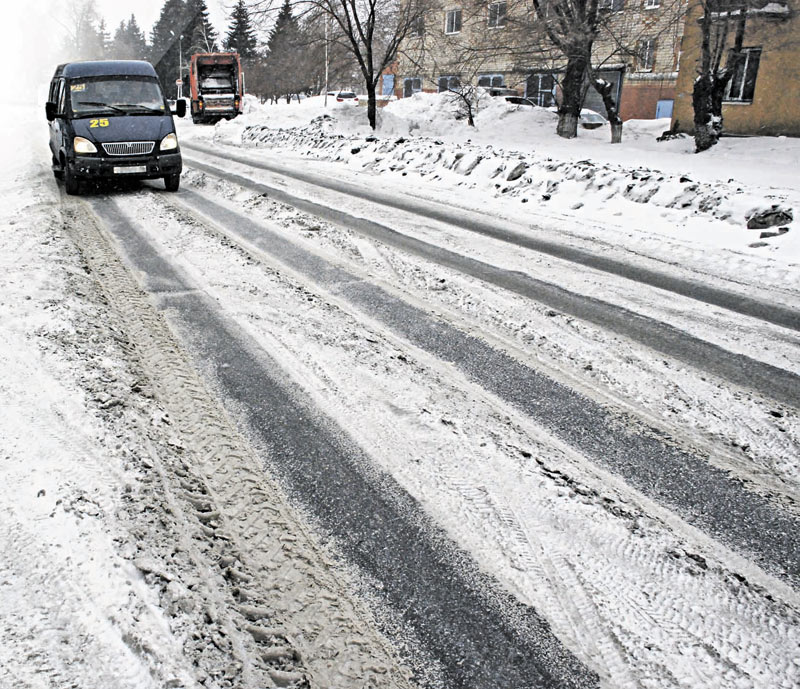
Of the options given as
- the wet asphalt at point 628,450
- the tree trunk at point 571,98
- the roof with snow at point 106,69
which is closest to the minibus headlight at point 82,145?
the roof with snow at point 106,69

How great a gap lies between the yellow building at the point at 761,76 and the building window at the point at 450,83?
7.11 meters

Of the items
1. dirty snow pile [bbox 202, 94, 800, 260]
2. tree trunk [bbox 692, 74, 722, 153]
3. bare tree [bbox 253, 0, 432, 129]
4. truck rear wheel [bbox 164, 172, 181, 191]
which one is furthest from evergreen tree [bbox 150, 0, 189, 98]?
truck rear wheel [bbox 164, 172, 181, 191]

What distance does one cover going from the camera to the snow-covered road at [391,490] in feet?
6.50

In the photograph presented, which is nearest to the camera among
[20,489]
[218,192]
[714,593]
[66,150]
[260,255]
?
[714,593]

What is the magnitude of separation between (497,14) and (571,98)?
3.13 m

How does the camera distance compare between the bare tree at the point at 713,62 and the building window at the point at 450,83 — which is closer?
the bare tree at the point at 713,62

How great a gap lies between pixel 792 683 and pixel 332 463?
1.91 metres

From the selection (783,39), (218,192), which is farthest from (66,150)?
(783,39)

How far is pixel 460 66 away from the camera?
19750 mm

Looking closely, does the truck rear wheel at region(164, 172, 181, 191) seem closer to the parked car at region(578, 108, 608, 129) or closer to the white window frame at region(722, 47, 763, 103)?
the white window frame at region(722, 47, 763, 103)

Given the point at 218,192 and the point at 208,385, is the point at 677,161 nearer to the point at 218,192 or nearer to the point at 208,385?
the point at 218,192

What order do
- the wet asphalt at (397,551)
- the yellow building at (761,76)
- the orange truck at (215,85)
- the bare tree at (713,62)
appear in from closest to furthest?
1. the wet asphalt at (397,551)
2. the bare tree at (713,62)
3. the yellow building at (761,76)
4. the orange truck at (215,85)

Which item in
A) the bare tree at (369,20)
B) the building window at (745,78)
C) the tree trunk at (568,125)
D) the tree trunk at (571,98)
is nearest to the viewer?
the tree trunk at (571,98)

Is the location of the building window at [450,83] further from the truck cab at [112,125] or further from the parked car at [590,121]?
the truck cab at [112,125]
